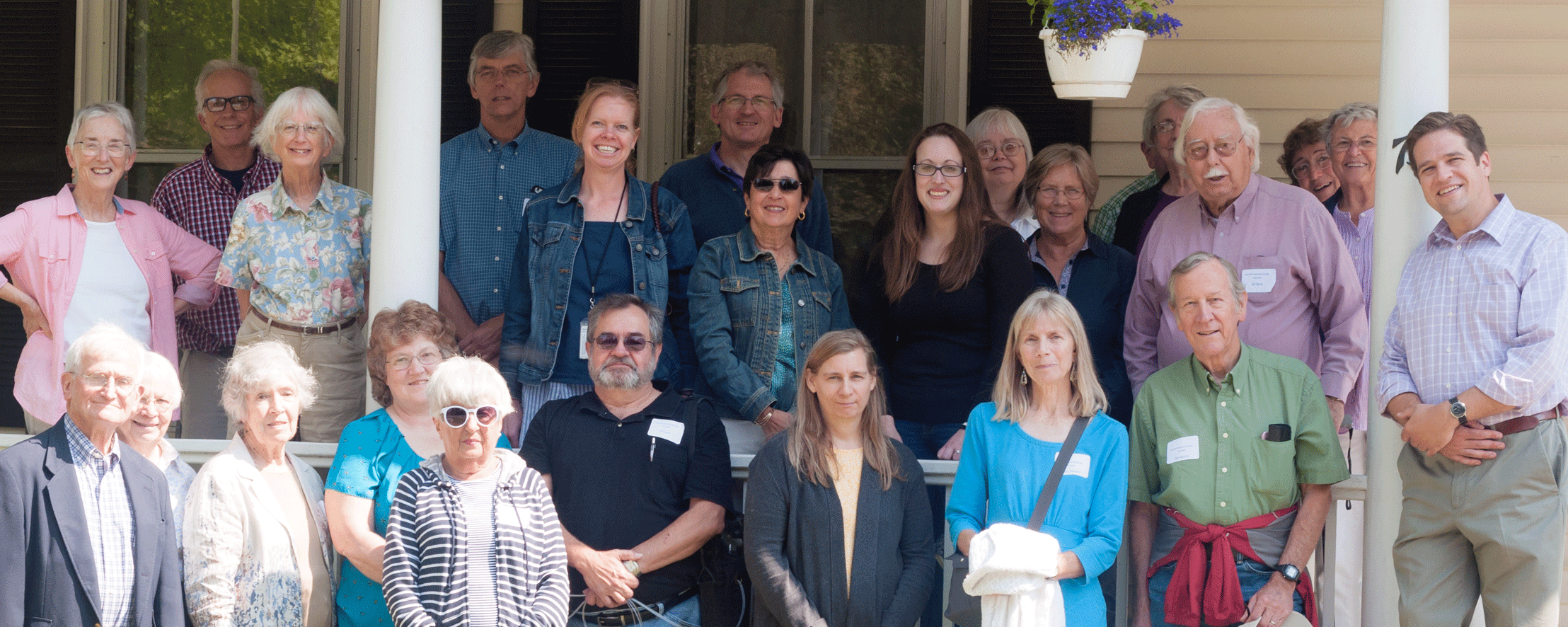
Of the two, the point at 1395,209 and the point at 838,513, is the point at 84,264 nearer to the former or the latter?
the point at 838,513

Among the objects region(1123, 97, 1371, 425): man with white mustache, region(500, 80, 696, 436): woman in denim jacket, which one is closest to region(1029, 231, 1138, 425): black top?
region(1123, 97, 1371, 425): man with white mustache

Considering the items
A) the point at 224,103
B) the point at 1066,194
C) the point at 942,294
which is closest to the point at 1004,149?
the point at 1066,194

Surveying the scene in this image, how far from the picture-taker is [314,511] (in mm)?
3281

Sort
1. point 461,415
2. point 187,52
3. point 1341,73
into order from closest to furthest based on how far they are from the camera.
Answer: point 461,415 → point 1341,73 → point 187,52

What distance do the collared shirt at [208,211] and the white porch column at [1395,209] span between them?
3584 mm

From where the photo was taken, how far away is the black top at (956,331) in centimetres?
375

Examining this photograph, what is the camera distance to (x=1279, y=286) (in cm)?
370

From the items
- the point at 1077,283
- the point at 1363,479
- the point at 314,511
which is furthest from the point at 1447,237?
the point at 314,511

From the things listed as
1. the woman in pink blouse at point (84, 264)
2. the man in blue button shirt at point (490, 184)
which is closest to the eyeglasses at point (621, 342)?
the man in blue button shirt at point (490, 184)

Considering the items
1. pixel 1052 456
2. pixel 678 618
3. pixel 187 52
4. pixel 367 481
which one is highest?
pixel 187 52

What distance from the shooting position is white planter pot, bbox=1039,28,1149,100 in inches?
Result: 165

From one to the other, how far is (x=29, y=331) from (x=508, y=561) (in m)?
2.18

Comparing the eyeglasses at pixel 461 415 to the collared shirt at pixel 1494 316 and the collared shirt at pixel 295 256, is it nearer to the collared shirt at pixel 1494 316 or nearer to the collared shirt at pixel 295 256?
the collared shirt at pixel 295 256

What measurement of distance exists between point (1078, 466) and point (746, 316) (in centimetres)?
110
